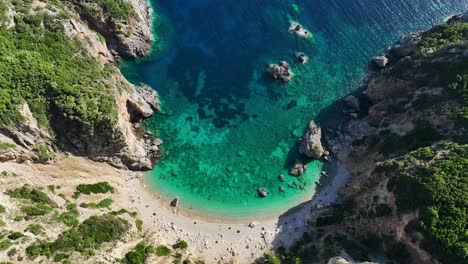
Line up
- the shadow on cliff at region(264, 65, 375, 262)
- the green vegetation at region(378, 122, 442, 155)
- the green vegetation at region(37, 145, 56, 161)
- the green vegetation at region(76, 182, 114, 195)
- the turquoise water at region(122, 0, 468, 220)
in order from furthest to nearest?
the turquoise water at region(122, 0, 468, 220) < the shadow on cliff at region(264, 65, 375, 262) < the green vegetation at region(378, 122, 442, 155) < the green vegetation at region(76, 182, 114, 195) < the green vegetation at region(37, 145, 56, 161)

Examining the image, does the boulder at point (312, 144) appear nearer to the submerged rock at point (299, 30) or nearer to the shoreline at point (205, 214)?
the shoreline at point (205, 214)

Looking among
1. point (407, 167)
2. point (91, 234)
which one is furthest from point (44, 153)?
point (407, 167)

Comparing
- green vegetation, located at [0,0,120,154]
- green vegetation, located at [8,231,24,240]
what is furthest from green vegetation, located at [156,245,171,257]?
green vegetation, located at [0,0,120,154]

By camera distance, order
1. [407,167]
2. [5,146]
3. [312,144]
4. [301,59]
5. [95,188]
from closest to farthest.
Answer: [407,167]
[5,146]
[95,188]
[312,144]
[301,59]

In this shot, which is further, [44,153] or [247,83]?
[247,83]

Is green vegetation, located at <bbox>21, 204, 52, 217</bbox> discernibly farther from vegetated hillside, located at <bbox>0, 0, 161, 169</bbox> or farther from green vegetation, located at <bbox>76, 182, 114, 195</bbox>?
vegetated hillside, located at <bbox>0, 0, 161, 169</bbox>

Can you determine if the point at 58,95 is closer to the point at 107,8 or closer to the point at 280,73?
the point at 107,8
